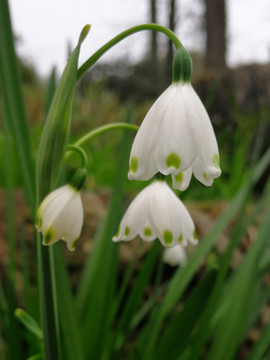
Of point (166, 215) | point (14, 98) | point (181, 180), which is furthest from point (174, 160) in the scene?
point (14, 98)

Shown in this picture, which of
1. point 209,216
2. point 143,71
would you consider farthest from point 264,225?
point 143,71

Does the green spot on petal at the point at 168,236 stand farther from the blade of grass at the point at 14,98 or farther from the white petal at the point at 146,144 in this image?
the blade of grass at the point at 14,98

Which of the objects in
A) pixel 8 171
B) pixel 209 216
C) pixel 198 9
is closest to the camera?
pixel 8 171

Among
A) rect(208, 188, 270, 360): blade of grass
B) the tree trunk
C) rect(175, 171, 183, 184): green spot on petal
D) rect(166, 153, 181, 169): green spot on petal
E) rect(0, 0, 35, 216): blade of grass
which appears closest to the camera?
rect(166, 153, 181, 169): green spot on petal

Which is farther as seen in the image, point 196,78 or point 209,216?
point 196,78

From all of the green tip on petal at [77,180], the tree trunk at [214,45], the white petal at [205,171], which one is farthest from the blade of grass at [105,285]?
the tree trunk at [214,45]

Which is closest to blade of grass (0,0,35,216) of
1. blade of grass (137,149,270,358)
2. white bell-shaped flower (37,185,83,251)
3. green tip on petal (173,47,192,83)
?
white bell-shaped flower (37,185,83,251)

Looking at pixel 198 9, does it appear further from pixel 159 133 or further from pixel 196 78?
pixel 159 133

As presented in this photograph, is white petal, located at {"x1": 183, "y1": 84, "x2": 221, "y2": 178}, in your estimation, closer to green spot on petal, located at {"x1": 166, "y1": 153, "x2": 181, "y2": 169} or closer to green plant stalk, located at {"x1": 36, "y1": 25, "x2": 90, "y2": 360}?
green spot on petal, located at {"x1": 166, "y1": 153, "x2": 181, "y2": 169}
